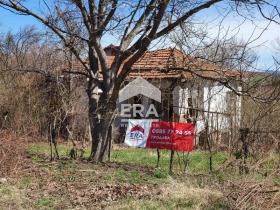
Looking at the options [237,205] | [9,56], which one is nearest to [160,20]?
[237,205]

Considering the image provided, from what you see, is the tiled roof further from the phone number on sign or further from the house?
the phone number on sign

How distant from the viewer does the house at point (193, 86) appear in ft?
35.4

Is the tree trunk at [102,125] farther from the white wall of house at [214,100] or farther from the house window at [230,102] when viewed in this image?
the house window at [230,102]

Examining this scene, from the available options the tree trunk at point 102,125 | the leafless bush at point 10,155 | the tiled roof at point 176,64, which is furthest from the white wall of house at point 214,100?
the leafless bush at point 10,155

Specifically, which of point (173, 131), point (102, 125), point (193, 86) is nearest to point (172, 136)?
point (173, 131)

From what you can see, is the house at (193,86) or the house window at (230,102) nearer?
the house at (193,86)

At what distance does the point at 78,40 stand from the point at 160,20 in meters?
2.62

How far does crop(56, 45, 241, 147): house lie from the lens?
35.4ft

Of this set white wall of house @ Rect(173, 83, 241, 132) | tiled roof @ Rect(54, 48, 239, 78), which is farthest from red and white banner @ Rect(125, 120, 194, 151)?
white wall of house @ Rect(173, 83, 241, 132)

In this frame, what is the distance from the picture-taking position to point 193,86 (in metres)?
14.3

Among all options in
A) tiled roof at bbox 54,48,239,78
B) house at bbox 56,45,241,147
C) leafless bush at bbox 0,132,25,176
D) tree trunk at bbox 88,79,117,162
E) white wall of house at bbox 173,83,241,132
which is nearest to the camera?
leafless bush at bbox 0,132,25,176

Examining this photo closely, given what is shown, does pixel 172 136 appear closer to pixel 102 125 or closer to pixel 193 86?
pixel 102 125

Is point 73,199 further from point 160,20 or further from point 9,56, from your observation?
point 9,56

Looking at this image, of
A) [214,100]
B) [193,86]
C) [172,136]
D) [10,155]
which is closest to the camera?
[10,155]
